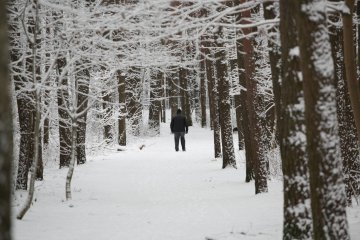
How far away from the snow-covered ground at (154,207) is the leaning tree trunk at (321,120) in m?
1.76

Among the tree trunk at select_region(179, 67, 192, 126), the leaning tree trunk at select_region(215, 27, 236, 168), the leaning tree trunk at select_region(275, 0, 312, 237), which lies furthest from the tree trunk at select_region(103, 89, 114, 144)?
the leaning tree trunk at select_region(275, 0, 312, 237)

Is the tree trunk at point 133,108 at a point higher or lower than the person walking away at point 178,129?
higher

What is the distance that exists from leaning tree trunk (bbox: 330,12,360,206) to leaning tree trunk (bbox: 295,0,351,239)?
3.48 meters

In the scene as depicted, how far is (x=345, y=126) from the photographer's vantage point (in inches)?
305

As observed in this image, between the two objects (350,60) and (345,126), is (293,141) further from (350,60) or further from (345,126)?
(345,126)

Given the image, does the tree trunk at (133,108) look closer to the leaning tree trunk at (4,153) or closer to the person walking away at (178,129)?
the person walking away at (178,129)

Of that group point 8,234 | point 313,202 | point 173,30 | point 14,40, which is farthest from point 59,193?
point 8,234

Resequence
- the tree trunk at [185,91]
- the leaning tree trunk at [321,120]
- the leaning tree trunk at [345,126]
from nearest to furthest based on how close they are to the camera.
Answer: the leaning tree trunk at [321,120] → the leaning tree trunk at [345,126] → the tree trunk at [185,91]

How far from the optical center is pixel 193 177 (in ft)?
43.2

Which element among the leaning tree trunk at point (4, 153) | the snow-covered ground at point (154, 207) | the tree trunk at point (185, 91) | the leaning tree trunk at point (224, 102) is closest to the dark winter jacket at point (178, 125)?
the snow-covered ground at point (154, 207)

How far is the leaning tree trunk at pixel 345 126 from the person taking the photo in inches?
299

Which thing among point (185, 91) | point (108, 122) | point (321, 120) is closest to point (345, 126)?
point (321, 120)

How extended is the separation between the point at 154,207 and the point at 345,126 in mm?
4149

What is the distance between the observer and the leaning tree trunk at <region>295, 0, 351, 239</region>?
13.0 ft
